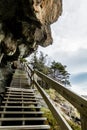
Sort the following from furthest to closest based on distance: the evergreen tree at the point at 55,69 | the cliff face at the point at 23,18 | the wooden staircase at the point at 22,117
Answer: the evergreen tree at the point at 55,69, the cliff face at the point at 23,18, the wooden staircase at the point at 22,117

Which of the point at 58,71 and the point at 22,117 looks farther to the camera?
the point at 58,71

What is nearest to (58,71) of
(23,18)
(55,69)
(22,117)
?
(55,69)

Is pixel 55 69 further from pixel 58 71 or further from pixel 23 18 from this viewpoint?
pixel 23 18

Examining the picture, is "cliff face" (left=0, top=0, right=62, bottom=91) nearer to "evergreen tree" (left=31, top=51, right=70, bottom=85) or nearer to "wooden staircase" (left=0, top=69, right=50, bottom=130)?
"wooden staircase" (left=0, top=69, right=50, bottom=130)

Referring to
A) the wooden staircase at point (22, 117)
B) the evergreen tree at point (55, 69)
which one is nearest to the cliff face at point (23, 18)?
the wooden staircase at point (22, 117)

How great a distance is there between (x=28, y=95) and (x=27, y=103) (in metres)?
1.33

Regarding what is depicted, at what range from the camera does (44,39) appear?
72.7ft

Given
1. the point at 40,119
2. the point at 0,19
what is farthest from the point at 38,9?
the point at 40,119

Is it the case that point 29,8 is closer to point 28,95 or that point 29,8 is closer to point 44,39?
point 28,95

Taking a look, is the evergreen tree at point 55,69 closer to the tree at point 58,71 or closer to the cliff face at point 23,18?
the tree at point 58,71

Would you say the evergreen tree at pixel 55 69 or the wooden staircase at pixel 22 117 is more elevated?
the evergreen tree at pixel 55 69

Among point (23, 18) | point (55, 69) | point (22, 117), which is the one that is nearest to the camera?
point (22, 117)

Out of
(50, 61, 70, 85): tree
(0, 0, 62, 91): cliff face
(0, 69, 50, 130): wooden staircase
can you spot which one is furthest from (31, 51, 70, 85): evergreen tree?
(0, 69, 50, 130): wooden staircase

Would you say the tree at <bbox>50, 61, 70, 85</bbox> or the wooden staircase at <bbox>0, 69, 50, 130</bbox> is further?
the tree at <bbox>50, 61, 70, 85</bbox>
